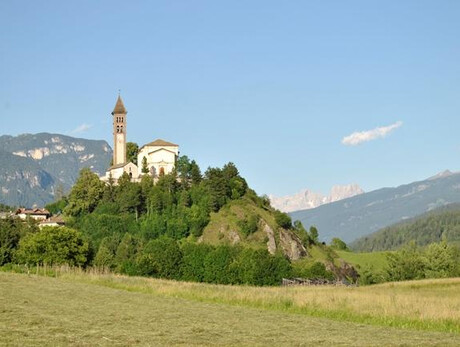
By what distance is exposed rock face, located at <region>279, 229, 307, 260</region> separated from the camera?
170 metres

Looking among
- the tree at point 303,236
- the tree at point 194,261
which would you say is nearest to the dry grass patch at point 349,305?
the tree at point 194,261

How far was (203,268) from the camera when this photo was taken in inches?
5453

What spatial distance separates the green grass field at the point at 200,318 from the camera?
27453 millimetres

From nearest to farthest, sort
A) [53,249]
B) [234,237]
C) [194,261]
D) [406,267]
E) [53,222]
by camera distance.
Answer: [406,267]
[53,249]
[194,261]
[234,237]
[53,222]

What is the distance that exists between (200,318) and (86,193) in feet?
480

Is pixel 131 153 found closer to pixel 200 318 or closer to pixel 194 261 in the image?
pixel 194 261

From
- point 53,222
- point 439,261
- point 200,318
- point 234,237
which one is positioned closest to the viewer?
point 200,318

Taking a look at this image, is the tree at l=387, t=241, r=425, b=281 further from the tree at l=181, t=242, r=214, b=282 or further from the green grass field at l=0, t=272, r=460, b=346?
the green grass field at l=0, t=272, r=460, b=346

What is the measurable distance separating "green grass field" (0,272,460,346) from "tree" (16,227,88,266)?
68.0 meters

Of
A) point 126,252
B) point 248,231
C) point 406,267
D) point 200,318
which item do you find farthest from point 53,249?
point 200,318

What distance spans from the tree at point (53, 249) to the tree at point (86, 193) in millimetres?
47640

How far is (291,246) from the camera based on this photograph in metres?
173

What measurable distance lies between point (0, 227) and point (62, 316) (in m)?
121

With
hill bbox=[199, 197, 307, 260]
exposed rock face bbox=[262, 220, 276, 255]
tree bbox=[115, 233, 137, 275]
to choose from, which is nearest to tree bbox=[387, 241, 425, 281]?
tree bbox=[115, 233, 137, 275]
